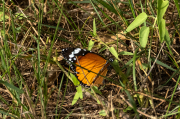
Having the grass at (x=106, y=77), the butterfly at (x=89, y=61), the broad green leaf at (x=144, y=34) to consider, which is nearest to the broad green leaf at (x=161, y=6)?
the grass at (x=106, y=77)

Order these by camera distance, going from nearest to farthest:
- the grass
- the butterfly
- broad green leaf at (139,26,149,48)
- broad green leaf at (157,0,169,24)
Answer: broad green leaf at (157,0,169,24)
broad green leaf at (139,26,149,48)
the grass
the butterfly

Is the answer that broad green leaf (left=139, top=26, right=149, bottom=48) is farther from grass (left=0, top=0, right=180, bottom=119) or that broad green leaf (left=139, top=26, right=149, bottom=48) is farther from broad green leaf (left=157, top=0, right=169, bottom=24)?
broad green leaf (left=157, top=0, right=169, bottom=24)

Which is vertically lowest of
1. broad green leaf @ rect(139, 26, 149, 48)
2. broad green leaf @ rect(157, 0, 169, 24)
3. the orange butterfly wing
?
the orange butterfly wing

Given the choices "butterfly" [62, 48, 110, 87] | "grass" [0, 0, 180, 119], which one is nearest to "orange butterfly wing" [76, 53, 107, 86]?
"butterfly" [62, 48, 110, 87]

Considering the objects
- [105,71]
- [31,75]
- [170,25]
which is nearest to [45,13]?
[31,75]

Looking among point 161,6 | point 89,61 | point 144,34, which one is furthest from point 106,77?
point 161,6

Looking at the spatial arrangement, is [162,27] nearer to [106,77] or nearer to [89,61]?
[106,77]

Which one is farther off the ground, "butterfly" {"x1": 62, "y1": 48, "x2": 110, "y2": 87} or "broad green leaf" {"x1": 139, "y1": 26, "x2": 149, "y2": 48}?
"broad green leaf" {"x1": 139, "y1": 26, "x2": 149, "y2": 48}

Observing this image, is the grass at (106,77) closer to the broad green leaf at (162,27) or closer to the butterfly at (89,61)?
the broad green leaf at (162,27)

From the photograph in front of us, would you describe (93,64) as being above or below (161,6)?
below

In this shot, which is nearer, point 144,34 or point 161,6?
point 161,6
